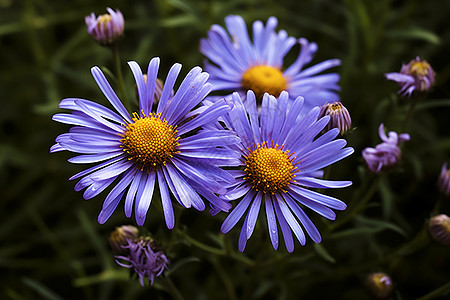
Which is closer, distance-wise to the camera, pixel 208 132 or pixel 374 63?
pixel 208 132

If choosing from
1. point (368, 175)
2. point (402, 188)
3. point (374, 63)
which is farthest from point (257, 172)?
point (374, 63)

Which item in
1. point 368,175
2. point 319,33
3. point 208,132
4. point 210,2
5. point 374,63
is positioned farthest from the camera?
point 319,33

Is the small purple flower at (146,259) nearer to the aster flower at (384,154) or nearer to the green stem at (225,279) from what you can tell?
the green stem at (225,279)

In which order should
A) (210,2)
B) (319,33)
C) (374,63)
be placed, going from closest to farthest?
(210,2)
(374,63)
(319,33)

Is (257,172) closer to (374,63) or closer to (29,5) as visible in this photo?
(374,63)

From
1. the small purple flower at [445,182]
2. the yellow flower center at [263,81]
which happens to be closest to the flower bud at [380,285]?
the small purple flower at [445,182]

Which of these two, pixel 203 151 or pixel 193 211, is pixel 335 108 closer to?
pixel 203 151
